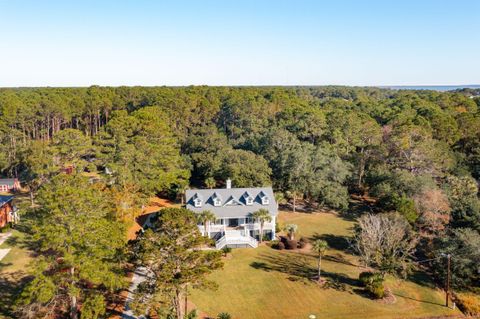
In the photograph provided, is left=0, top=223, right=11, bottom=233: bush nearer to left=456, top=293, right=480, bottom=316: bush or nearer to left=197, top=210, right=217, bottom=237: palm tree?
left=197, top=210, right=217, bottom=237: palm tree

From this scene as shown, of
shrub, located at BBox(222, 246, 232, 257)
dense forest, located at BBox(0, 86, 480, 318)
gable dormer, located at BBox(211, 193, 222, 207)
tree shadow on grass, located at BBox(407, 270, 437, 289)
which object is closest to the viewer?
tree shadow on grass, located at BBox(407, 270, 437, 289)

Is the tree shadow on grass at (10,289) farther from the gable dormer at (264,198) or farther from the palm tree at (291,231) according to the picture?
the palm tree at (291,231)

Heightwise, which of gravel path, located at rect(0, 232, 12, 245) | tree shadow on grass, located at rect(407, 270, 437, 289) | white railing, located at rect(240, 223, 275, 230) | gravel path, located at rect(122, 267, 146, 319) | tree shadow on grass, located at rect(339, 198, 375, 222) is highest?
white railing, located at rect(240, 223, 275, 230)

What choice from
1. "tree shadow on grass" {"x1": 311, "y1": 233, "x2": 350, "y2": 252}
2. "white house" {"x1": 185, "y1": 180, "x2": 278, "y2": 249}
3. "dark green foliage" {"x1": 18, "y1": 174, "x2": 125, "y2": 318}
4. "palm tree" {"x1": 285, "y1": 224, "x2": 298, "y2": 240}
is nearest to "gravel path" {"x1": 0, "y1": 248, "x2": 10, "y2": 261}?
"dark green foliage" {"x1": 18, "y1": 174, "x2": 125, "y2": 318}

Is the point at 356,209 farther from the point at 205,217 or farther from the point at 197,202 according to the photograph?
the point at 205,217

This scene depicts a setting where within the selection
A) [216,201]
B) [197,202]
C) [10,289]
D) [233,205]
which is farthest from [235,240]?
[10,289]

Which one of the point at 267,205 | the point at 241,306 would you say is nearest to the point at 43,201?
the point at 241,306
